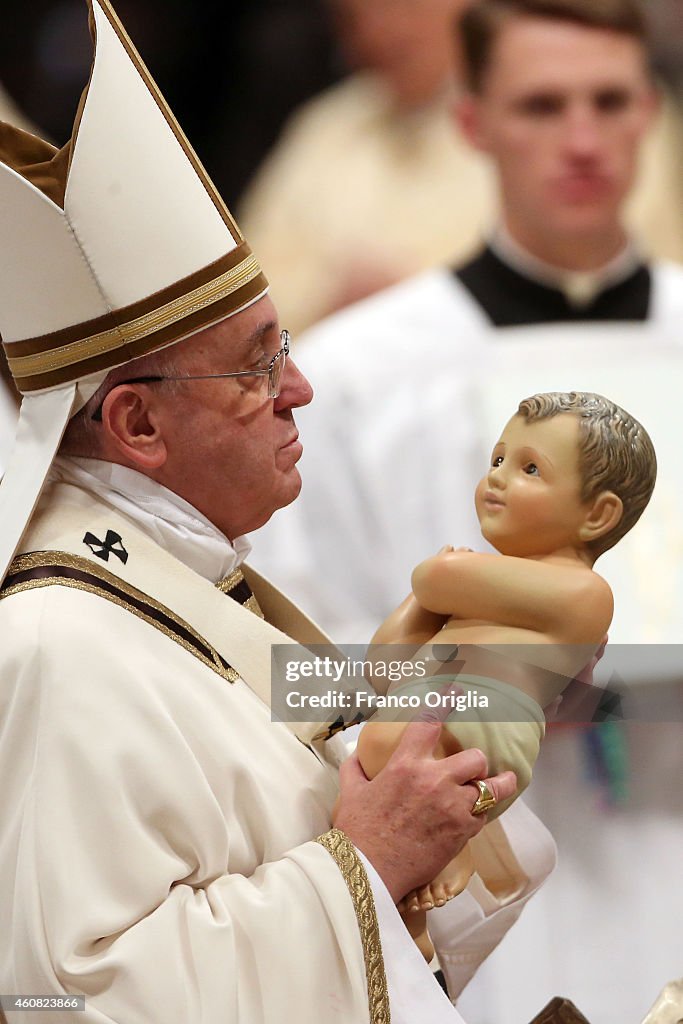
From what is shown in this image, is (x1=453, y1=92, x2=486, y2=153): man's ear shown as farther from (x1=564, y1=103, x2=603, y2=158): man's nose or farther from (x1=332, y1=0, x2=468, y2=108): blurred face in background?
(x1=564, y1=103, x2=603, y2=158): man's nose

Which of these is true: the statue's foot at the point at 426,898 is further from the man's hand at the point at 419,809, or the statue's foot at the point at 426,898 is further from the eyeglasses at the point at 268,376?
the eyeglasses at the point at 268,376

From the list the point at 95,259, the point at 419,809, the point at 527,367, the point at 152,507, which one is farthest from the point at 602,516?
the point at 527,367

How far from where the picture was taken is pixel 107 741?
6.71ft

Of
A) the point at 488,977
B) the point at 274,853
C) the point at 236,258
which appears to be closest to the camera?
the point at 274,853

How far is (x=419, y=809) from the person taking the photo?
2.10 m

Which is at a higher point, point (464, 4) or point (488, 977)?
point (464, 4)

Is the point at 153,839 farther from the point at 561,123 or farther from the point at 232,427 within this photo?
the point at 561,123

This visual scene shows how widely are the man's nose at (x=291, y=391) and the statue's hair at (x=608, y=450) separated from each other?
0.41 meters

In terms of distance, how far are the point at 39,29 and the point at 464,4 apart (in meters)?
1.93

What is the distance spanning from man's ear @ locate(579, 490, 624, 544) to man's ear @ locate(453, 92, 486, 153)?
4.65m

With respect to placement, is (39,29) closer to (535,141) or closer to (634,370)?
(535,141)

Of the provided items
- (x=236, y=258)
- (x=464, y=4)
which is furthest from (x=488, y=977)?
(x=464, y=4)

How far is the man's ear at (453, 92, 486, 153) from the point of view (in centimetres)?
649

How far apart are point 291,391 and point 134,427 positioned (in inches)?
10.8
